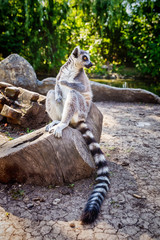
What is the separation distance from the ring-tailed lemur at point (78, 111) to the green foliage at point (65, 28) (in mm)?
7433

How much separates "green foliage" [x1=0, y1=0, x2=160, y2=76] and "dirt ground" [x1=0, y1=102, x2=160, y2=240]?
904 cm

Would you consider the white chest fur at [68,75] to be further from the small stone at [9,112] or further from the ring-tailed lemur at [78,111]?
the small stone at [9,112]

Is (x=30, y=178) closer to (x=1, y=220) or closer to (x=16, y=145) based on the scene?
(x=16, y=145)

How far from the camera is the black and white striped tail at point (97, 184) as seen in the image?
2211 mm

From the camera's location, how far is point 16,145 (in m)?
2.89

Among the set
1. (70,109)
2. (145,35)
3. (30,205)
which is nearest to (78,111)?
(70,109)

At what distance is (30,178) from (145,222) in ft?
5.28

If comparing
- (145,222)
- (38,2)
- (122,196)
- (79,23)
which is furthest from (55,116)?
(79,23)

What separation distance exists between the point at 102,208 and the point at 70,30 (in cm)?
1207

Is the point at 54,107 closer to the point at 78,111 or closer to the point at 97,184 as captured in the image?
the point at 78,111

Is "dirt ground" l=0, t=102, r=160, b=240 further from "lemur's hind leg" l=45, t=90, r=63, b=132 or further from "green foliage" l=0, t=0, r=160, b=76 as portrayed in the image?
"green foliage" l=0, t=0, r=160, b=76

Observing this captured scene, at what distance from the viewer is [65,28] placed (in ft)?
39.3

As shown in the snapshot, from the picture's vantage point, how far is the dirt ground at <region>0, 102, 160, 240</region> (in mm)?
2100

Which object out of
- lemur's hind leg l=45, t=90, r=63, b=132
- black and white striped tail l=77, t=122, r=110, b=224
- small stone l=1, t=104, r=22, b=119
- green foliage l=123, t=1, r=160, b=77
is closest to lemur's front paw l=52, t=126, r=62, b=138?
black and white striped tail l=77, t=122, r=110, b=224
